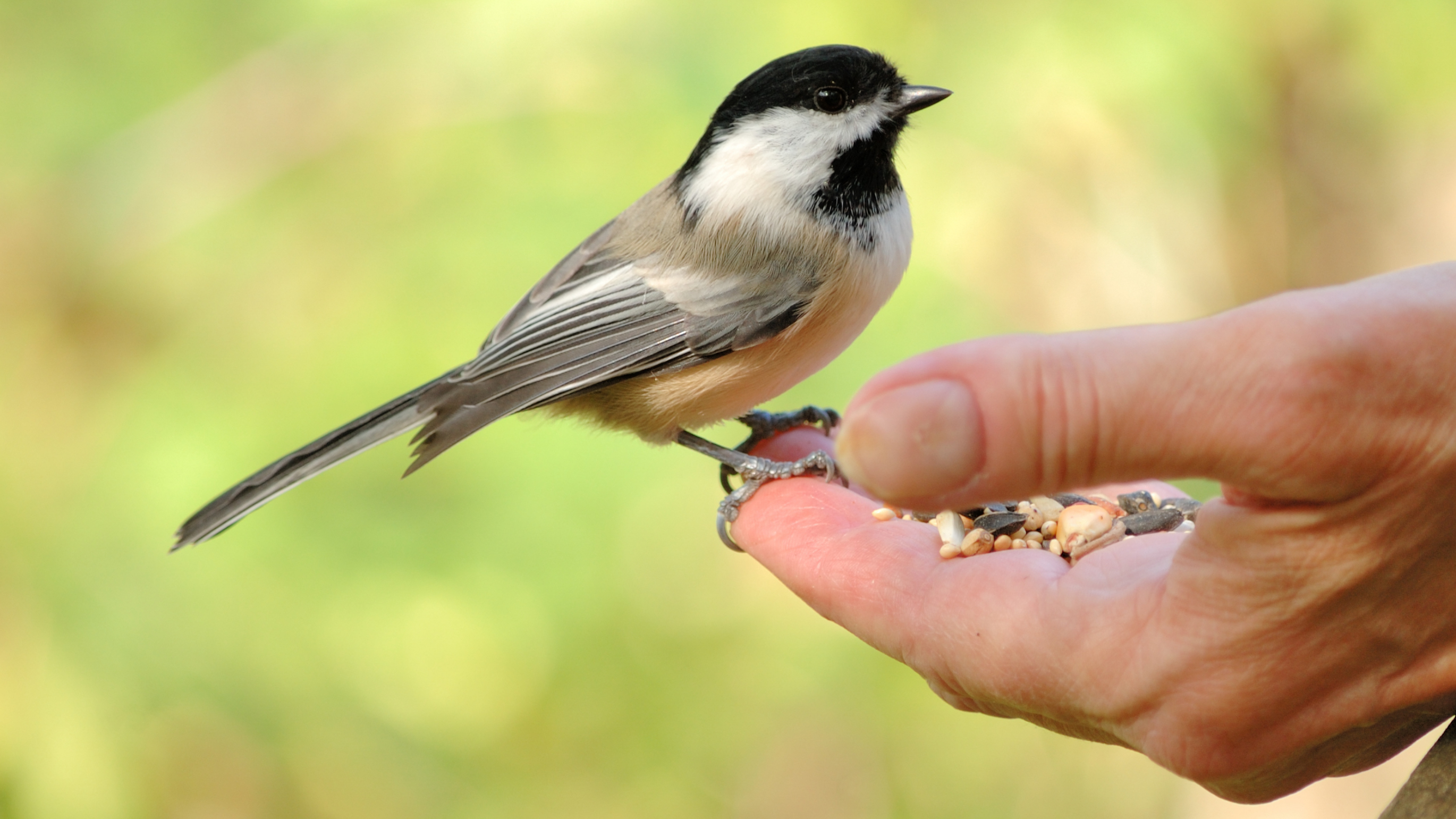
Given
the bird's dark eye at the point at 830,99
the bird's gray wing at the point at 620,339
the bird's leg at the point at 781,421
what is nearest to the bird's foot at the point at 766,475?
the bird's gray wing at the point at 620,339

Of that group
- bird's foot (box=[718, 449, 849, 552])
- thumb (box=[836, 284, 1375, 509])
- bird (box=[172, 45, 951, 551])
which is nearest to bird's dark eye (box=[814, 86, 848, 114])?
bird (box=[172, 45, 951, 551])

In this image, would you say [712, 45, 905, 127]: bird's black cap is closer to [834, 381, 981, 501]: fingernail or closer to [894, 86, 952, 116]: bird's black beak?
[894, 86, 952, 116]: bird's black beak

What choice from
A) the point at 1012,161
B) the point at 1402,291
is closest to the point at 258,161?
the point at 1012,161

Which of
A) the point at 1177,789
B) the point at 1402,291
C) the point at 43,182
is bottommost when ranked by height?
the point at 1177,789

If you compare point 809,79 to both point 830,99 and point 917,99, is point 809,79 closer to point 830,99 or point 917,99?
point 830,99

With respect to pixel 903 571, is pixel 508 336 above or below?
above

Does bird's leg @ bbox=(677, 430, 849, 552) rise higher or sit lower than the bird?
lower

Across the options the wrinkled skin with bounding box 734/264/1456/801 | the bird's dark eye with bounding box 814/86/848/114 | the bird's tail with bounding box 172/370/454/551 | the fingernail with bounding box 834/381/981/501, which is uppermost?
the bird's dark eye with bounding box 814/86/848/114

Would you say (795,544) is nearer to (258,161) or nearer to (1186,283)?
(1186,283)
